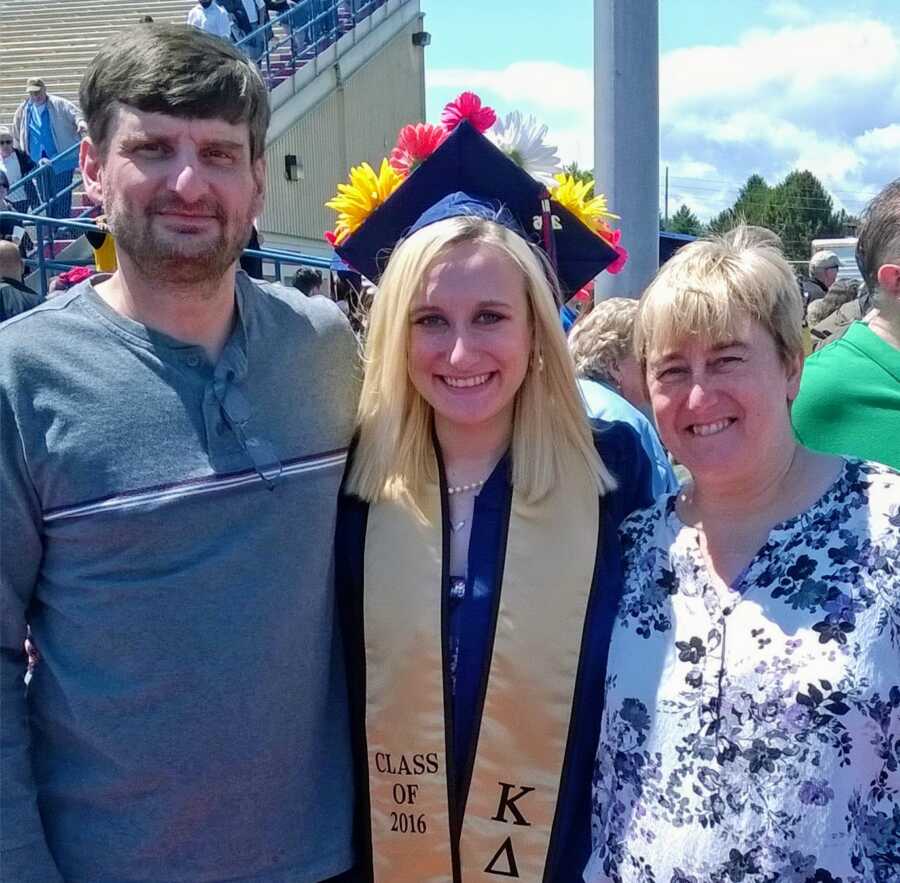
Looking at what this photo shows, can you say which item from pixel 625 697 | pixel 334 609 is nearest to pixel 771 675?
pixel 625 697

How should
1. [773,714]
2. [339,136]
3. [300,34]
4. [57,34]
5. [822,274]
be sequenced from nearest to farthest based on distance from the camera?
[773,714] → [822,274] → [300,34] → [339,136] → [57,34]

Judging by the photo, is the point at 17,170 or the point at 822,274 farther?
the point at 17,170

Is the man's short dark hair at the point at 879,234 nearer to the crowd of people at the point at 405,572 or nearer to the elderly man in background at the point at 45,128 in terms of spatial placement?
the crowd of people at the point at 405,572

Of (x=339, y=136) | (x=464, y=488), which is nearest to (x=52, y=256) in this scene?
(x=339, y=136)

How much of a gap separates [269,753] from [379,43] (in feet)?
70.9

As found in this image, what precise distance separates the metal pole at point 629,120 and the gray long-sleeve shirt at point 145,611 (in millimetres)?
2990

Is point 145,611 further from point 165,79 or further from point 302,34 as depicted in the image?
point 302,34

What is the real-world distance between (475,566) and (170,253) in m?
0.91

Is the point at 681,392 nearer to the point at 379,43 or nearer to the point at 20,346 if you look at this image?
the point at 20,346

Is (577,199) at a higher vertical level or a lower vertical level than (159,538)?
higher

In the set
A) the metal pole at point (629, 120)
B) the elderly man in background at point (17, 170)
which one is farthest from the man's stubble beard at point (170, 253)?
the elderly man in background at point (17, 170)

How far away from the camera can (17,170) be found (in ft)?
42.5

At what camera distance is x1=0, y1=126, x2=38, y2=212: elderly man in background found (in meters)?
12.6

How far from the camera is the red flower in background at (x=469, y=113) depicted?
2.82 m
